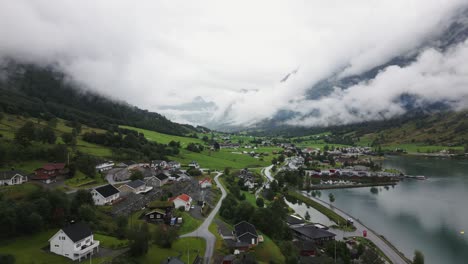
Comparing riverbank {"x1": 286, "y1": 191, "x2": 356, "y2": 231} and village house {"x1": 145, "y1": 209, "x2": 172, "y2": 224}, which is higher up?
village house {"x1": 145, "y1": 209, "x2": 172, "y2": 224}

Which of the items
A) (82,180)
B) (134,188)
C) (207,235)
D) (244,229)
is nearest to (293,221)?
(244,229)

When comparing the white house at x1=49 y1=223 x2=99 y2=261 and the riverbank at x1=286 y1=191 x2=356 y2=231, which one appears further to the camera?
the riverbank at x1=286 y1=191 x2=356 y2=231

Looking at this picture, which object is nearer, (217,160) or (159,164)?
(159,164)

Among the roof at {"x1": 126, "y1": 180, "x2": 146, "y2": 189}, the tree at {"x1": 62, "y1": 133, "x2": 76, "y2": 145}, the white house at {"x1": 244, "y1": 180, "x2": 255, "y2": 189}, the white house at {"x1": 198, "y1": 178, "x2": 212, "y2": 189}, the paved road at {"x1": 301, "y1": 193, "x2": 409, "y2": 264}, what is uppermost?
the tree at {"x1": 62, "y1": 133, "x2": 76, "y2": 145}

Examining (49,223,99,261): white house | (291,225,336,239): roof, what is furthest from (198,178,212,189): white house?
(49,223,99,261): white house

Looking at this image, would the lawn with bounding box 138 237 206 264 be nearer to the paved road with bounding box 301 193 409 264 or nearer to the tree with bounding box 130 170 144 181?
the paved road with bounding box 301 193 409 264

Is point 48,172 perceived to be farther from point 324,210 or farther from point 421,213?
point 421,213

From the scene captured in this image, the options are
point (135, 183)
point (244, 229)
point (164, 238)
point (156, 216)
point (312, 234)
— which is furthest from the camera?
point (135, 183)

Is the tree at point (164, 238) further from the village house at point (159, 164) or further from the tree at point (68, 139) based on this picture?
the village house at point (159, 164)
